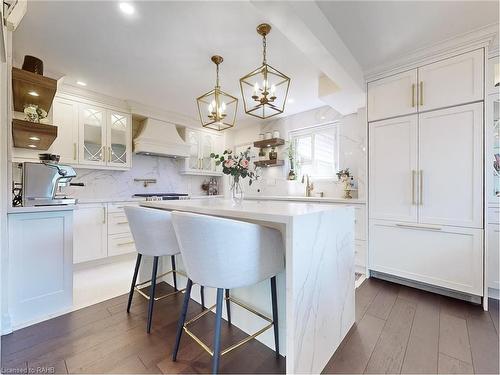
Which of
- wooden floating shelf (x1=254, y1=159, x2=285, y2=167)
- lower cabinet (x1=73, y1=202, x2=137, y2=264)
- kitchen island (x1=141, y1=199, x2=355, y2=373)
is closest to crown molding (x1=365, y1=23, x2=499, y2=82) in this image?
kitchen island (x1=141, y1=199, x2=355, y2=373)

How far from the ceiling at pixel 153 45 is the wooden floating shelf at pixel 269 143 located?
3.95 feet

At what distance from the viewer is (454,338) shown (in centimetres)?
156

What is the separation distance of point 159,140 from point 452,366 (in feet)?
13.8

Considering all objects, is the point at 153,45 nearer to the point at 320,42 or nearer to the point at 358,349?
the point at 320,42

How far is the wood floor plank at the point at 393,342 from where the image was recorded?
132cm

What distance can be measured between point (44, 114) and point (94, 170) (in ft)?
5.20

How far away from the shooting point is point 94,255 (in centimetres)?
305

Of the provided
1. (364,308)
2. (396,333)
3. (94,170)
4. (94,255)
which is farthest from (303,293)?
(94,170)

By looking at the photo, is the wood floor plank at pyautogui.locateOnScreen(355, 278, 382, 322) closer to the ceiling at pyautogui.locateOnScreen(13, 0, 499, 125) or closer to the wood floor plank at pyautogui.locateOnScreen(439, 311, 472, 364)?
the wood floor plank at pyautogui.locateOnScreen(439, 311, 472, 364)

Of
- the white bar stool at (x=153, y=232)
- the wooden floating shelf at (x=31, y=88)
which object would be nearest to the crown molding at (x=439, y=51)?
the white bar stool at (x=153, y=232)

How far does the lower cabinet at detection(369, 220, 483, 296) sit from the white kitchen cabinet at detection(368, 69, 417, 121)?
4.02 ft

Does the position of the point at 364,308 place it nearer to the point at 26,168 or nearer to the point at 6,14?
the point at 26,168

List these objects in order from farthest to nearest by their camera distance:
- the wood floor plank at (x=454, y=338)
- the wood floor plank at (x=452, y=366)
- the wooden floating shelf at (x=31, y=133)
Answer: the wooden floating shelf at (x=31, y=133)
the wood floor plank at (x=454, y=338)
the wood floor plank at (x=452, y=366)

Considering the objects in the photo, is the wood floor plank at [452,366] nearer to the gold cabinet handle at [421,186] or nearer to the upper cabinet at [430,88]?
the gold cabinet handle at [421,186]
